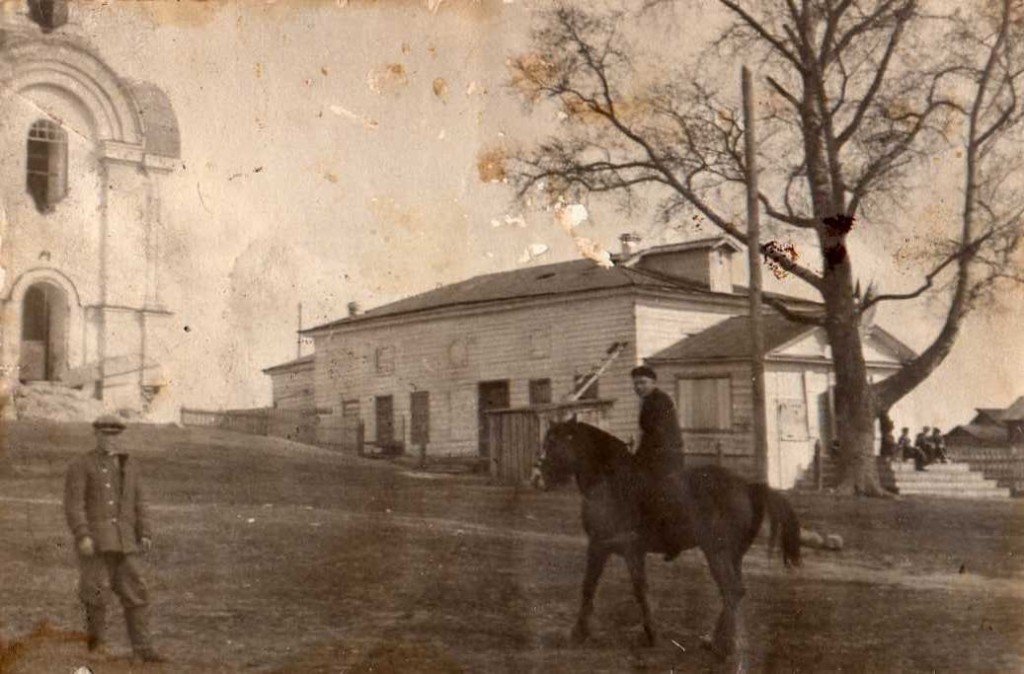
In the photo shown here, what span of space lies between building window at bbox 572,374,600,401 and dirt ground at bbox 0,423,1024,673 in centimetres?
50

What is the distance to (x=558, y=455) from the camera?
468 cm

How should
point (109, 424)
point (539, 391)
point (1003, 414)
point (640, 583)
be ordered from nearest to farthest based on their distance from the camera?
point (109, 424), point (640, 583), point (539, 391), point (1003, 414)

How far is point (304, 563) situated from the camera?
447 centimetres

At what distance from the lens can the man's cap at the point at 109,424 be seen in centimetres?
430

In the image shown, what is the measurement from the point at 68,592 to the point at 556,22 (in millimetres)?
3324

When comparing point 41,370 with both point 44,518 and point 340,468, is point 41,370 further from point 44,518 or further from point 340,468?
point 340,468

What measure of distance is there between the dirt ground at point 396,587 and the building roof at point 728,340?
77 cm

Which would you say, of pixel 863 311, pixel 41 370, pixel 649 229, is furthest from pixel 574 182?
pixel 41 370

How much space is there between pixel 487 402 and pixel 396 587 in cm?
100

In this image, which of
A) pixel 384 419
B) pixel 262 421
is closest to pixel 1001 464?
pixel 384 419

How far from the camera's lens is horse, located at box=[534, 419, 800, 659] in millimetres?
4691

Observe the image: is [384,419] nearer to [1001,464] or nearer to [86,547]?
[86,547]

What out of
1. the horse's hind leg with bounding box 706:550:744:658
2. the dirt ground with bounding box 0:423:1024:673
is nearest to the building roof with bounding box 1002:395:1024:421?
the dirt ground with bounding box 0:423:1024:673

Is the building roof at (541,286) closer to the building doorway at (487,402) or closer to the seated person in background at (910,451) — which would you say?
the building doorway at (487,402)
